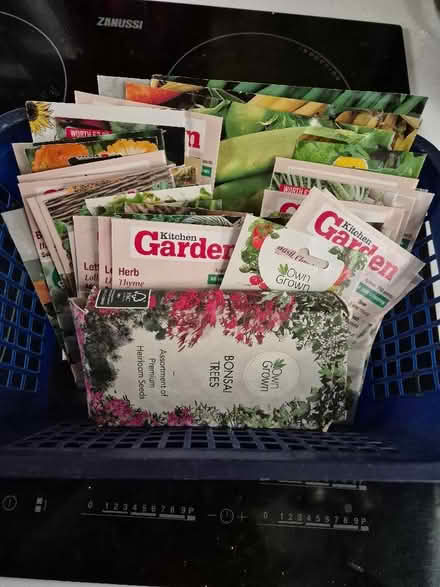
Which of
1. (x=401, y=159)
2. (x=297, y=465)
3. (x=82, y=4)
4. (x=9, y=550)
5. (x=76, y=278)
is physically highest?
(x=82, y=4)

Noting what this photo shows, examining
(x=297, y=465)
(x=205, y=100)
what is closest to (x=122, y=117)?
(x=205, y=100)

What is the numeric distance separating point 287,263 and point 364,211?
0.13 m

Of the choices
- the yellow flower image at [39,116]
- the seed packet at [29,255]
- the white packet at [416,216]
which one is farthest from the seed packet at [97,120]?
the white packet at [416,216]

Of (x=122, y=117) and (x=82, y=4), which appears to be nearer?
(x=122, y=117)

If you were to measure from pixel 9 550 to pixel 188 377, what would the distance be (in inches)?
11.5

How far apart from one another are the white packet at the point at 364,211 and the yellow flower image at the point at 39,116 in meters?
0.29

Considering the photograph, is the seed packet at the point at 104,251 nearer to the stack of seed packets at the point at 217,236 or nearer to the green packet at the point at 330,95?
the stack of seed packets at the point at 217,236

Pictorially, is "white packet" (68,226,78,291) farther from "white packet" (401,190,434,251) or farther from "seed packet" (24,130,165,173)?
"white packet" (401,190,434,251)

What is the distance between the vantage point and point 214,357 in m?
0.59

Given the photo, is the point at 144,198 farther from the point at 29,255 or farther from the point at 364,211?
Result: the point at 364,211

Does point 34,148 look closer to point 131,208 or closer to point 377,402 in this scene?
point 131,208

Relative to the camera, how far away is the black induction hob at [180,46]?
769 millimetres

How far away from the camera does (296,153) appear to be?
0.63 m

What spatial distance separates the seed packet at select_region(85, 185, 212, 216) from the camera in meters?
0.60
